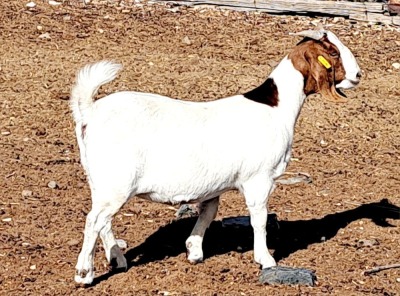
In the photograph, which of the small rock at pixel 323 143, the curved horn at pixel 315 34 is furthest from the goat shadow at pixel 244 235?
the small rock at pixel 323 143

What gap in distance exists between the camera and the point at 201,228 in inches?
291

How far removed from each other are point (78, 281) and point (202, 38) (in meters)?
6.30

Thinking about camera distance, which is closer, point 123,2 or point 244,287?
point 244,287

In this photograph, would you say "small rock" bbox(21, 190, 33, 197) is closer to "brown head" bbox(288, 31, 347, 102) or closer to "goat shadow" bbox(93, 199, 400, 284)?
"goat shadow" bbox(93, 199, 400, 284)

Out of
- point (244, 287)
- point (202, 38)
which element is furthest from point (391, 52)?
point (244, 287)

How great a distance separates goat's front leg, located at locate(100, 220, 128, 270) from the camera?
7.01 m

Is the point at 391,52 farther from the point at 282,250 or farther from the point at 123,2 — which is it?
the point at 282,250

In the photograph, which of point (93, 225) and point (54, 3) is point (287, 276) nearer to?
point (93, 225)

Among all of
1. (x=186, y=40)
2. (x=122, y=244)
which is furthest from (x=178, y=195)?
(x=186, y=40)

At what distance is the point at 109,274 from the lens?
23.0ft

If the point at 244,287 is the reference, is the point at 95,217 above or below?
above

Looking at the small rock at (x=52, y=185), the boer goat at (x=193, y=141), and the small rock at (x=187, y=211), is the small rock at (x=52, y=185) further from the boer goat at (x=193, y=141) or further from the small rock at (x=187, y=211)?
the boer goat at (x=193, y=141)

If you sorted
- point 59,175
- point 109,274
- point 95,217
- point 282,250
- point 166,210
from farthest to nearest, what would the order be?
point 59,175
point 166,210
point 282,250
point 109,274
point 95,217

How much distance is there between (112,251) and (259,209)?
3.19 ft
